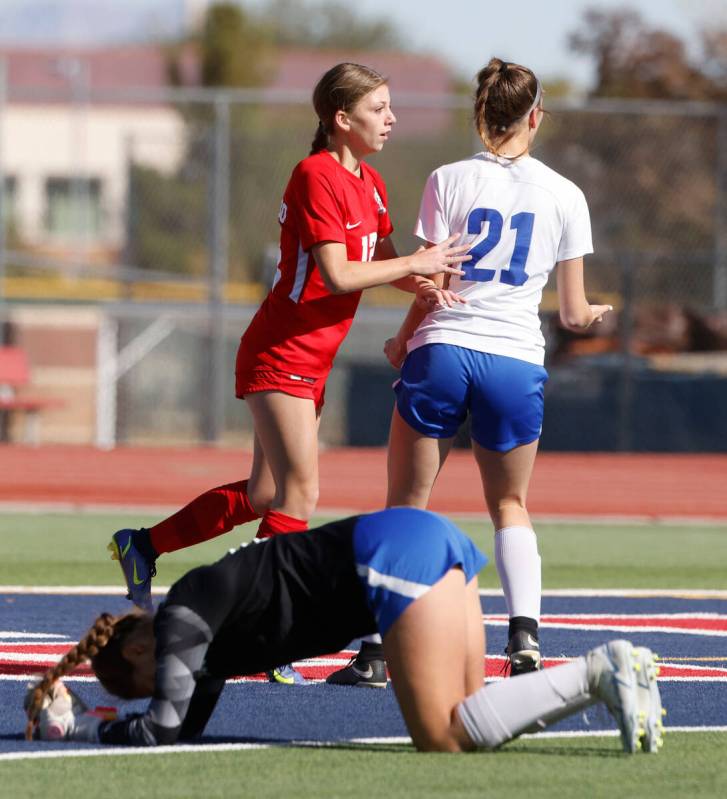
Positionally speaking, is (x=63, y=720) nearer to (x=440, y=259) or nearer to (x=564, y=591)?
(x=440, y=259)

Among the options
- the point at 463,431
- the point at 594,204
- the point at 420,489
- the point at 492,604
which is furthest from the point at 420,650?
the point at 594,204

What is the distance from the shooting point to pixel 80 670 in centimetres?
631

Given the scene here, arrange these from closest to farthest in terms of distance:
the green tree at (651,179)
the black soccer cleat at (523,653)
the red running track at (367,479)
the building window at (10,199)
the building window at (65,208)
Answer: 1. the black soccer cleat at (523,653)
2. the red running track at (367,479)
3. the green tree at (651,179)
4. the building window at (65,208)
5. the building window at (10,199)

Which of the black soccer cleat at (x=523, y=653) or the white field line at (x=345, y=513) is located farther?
the white field line at (x=345, y=513)

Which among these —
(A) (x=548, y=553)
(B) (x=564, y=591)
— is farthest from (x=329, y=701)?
(A) (x=548, y=553)

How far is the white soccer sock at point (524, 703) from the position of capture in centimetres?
463

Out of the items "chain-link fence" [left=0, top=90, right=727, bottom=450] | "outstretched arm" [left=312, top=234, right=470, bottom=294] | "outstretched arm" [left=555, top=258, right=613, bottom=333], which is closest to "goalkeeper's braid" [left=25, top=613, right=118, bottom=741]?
"outstretched arm" [left=312, top=234, right=470, bottom=294]

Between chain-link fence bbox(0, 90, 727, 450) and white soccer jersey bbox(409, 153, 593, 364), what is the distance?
10303mm

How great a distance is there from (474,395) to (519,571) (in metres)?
0.65

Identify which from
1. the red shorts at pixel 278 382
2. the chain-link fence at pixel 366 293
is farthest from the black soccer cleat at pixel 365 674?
the chain-link fence at pixel 366 293

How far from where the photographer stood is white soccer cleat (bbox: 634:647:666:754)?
181 inches

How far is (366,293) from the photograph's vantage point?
27156 mm

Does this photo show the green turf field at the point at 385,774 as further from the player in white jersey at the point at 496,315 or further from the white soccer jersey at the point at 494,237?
the white soccer jersey at the point at 494,237

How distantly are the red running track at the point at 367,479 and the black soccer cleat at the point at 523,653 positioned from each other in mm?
8545
